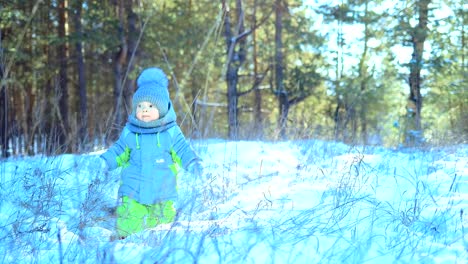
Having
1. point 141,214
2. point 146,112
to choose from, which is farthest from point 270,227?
point 146,112

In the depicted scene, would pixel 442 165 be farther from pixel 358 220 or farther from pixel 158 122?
pixel 158 122

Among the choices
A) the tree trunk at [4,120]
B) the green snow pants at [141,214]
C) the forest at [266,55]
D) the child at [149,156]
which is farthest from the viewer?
the forest at [266,55]

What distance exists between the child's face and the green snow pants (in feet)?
1.85

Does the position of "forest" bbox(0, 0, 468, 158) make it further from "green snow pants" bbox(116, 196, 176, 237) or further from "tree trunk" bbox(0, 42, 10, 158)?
"green snow pants" bbox(116, 196, 176, 237)

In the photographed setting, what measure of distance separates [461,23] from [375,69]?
376 cm

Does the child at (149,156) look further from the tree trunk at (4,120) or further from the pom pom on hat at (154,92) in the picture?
the tree trunk at (4,120)

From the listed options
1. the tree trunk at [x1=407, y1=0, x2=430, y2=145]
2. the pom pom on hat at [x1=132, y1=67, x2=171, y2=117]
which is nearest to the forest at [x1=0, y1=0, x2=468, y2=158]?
the tree trunk at [x1=407, y1=0, x2=430, y2=145]

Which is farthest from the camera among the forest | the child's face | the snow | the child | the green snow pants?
the forest

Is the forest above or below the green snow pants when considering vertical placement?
above

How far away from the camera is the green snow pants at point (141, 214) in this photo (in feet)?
9.42

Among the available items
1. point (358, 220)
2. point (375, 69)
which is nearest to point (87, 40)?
point (375, 69)

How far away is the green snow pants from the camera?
2871mm

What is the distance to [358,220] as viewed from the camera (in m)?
2.36

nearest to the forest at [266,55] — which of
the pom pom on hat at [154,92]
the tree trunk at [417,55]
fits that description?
the tree trunk at [417,55]
